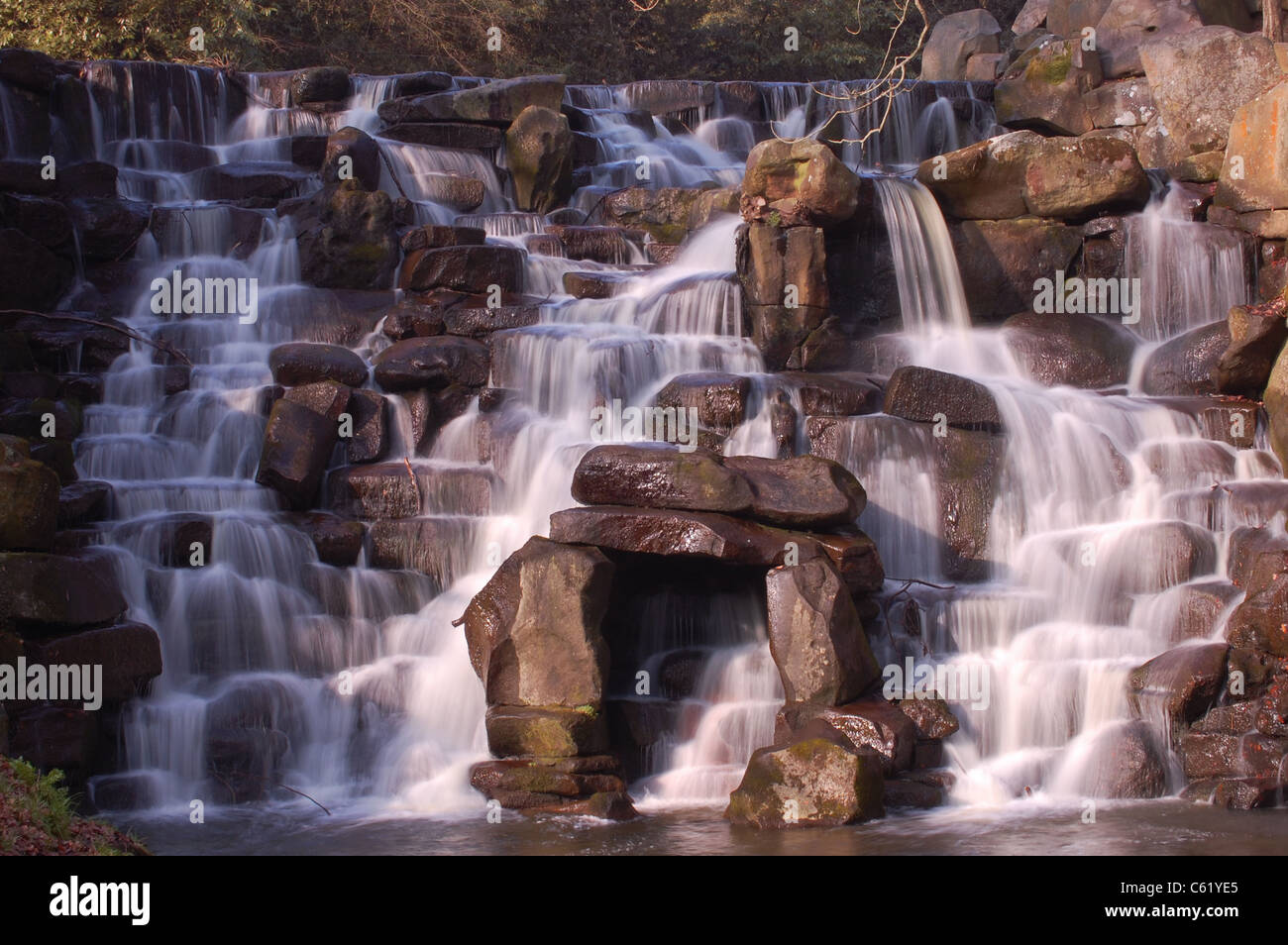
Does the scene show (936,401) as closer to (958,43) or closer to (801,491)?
(801,491)

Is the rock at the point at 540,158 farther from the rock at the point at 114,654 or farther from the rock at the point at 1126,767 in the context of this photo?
the rock at the point at 1126,767

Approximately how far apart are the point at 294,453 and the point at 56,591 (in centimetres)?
311

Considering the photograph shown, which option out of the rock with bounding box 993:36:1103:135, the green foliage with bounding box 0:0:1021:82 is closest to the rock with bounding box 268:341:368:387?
the rock with bounding box 993:36:1103:135

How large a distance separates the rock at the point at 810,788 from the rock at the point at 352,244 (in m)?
9.21

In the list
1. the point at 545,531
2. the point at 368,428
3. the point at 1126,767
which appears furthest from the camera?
the point at 368,428

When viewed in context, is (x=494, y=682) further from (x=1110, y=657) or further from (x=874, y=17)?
(x=874, y=17)

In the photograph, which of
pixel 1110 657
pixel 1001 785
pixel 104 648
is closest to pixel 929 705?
pixel 1001 785

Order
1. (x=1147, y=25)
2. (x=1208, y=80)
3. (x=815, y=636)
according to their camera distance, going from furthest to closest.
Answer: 1. (x=1147, y=25)
2. (x=1208, y=80)
3. (x=815, y=636)

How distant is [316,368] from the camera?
44.9ft

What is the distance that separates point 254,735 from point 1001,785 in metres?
5.33

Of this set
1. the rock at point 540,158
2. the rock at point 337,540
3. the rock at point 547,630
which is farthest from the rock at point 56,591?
the rock at point 540,158

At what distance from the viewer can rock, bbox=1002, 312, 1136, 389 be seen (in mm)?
14664

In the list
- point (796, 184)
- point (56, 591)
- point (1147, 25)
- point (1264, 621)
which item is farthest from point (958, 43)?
point (56, 591)

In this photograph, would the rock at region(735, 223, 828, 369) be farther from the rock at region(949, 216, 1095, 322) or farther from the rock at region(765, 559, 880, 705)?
the rock at region(765, 559, 880, 705)
